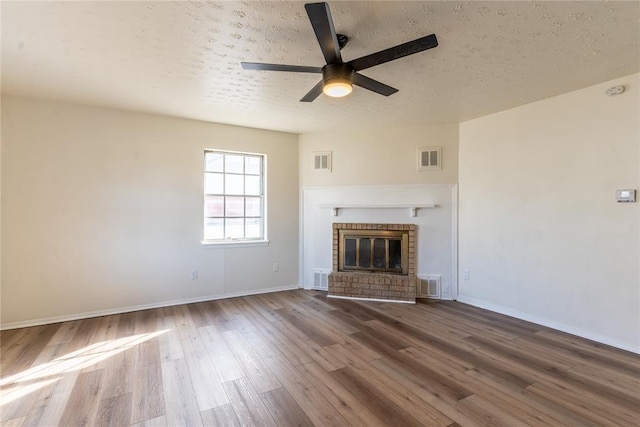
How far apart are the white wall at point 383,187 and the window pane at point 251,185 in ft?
2.39

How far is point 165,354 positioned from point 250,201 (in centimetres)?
246

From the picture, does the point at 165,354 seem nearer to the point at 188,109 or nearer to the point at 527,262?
the point at 188,109

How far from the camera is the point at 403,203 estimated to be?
433 cm

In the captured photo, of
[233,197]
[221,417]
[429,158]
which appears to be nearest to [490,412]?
[221,417]

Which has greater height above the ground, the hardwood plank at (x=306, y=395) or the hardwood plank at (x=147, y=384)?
the hardwood plank at (x=306, y=395)

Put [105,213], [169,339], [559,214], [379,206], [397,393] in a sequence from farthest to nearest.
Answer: [379,206]
[105,213]
[559,214]
[169,339]
[397,393]

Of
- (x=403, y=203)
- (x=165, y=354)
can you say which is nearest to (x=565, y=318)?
(x=403, y=203)

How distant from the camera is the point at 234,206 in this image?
14.6 ft

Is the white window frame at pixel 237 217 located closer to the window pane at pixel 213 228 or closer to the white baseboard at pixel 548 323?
the window pane at pixel 213 228

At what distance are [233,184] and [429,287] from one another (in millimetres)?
3323

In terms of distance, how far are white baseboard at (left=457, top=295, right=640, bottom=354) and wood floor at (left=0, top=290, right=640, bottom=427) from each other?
0.46 feet

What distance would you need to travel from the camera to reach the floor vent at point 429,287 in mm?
4242

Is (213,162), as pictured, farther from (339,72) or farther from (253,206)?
(339,72)

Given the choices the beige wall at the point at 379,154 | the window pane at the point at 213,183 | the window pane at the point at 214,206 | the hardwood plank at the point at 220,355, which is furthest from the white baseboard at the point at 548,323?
the window pane at the point at 213,183
